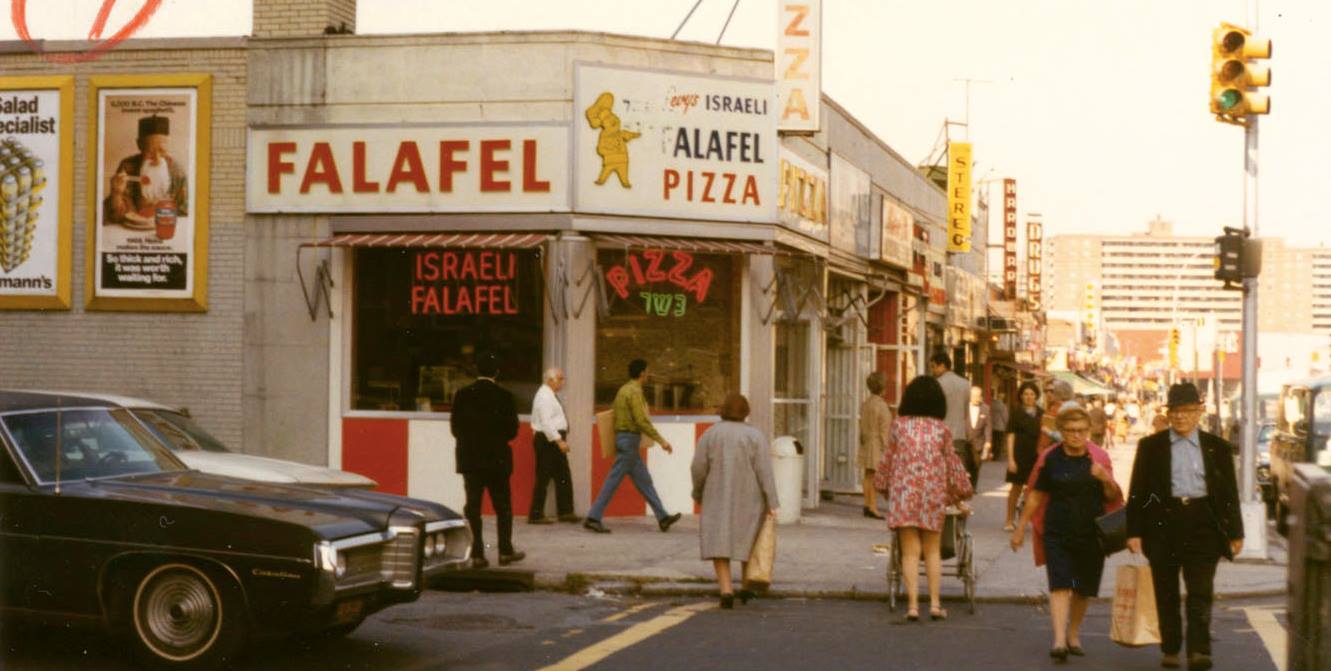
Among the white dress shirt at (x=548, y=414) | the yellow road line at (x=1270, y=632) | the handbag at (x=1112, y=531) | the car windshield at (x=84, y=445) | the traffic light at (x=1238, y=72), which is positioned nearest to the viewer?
the car windshield at (x=84, y=445)

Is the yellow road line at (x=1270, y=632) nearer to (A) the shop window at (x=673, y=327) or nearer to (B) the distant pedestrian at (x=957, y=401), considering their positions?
(B) the distant pedestrian at (x=957, y=401)

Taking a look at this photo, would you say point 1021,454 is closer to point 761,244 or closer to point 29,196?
point 761,244

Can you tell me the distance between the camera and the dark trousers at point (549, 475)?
16.6 m

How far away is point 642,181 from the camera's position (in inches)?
680

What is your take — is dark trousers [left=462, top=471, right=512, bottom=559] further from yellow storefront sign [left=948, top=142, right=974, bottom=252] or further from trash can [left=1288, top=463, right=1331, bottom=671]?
yellow storefront sign [left=948, top=142, right=974, bottom=252]

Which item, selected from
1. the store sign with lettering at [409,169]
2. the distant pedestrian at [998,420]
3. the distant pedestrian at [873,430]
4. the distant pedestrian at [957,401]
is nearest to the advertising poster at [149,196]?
the store sign with lettering at [409,169]

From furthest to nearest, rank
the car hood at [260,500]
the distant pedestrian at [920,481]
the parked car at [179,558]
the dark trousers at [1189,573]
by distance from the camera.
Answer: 1. the distant pedestrian at [920,481]
2. the dark trousers at [1189,573]
3. the car hood at [260,500]
4. the parked car at [179,558]

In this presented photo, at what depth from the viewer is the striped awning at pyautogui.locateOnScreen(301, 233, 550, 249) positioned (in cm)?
1691

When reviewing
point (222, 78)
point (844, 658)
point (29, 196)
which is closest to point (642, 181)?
point (222, 78)

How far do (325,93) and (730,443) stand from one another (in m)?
7.86

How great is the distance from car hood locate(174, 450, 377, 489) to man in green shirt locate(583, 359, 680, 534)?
135 inches

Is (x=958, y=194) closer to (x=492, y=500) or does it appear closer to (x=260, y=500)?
(x=492, y=500)

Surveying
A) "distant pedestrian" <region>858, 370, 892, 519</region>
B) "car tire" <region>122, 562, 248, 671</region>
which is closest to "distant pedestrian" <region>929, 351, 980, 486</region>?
"distant pedestrian" <region>858, 370, 892, 519</region>

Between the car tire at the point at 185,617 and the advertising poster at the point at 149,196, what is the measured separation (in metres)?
9.94
